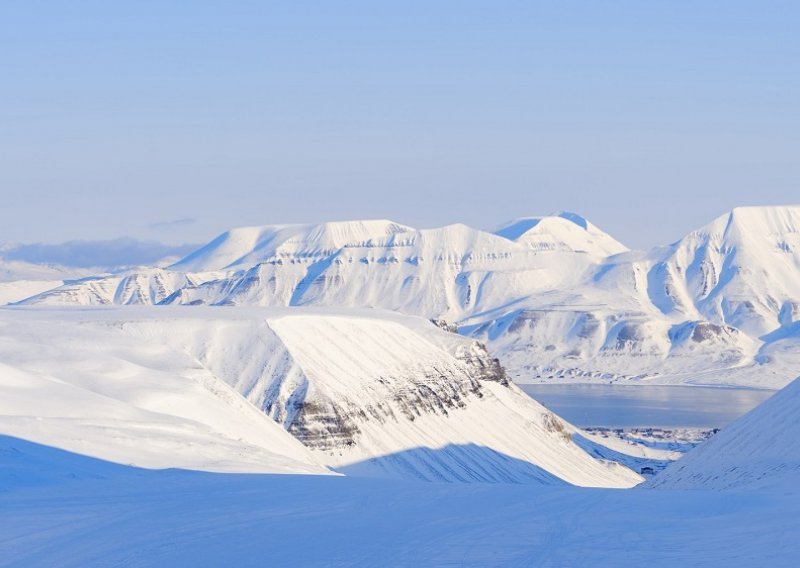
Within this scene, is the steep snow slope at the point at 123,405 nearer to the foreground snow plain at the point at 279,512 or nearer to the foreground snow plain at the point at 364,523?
the foreground snow plain at the point at 279,512

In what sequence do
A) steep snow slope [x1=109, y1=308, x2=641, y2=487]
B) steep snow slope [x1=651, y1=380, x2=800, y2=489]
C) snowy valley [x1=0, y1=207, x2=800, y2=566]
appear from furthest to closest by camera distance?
steep snow slope [x1=109, y1=308, x2=641, y2=487]
steep snow slope [x1=651, y1=380, x2=800, y2=489]
snowy valley [x1=0, y1=207, x2=800, y2=566]

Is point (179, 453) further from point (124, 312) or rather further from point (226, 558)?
point (124, 312)

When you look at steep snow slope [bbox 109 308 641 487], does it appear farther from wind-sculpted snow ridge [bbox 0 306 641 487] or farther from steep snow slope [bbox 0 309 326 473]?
steep snow slope [bbox 0 309 326 473]

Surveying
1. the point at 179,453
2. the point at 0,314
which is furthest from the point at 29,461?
the point at 0,314

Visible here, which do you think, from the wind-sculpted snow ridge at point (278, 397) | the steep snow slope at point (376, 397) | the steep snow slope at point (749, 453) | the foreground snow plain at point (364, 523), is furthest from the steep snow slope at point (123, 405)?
the steep snow slope at point (749, 453)

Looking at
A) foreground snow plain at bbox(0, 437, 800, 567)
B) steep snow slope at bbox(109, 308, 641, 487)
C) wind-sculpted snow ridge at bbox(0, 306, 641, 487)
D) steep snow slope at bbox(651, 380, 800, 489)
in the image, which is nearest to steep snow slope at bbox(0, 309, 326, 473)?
wind-sculpted snow ridge at bbox(0, 306, 641, 487)
